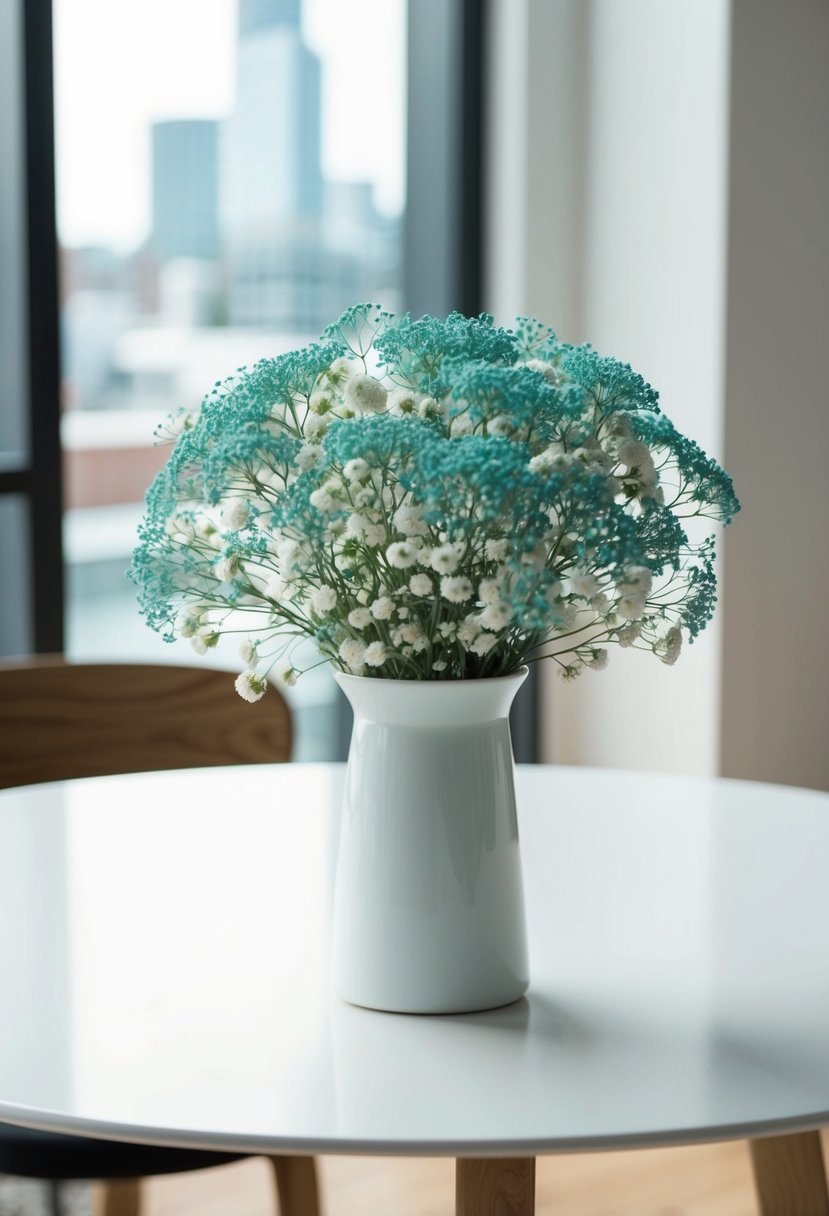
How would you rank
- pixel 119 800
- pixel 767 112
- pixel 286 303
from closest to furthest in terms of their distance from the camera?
pixel 119 800 < pixel 767 112 < pixel 286 303

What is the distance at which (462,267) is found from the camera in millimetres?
2729

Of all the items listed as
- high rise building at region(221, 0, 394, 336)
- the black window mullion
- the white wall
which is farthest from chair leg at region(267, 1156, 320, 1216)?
high rise building at region(221, 0, 394, 336)

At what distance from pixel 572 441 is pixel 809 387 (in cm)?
202

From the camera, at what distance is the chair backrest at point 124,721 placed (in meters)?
1.60

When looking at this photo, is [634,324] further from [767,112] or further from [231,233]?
[231,233]

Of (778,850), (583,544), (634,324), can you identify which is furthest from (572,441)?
(634,324)

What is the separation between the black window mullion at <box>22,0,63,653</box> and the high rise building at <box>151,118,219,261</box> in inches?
12.1

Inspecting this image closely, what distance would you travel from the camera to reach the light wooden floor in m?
1.88

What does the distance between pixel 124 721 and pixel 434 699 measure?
947 millimetres

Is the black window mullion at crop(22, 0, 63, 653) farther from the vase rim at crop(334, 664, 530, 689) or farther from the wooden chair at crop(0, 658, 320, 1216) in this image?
the vase rim at crop(334, 664, 530, 689)

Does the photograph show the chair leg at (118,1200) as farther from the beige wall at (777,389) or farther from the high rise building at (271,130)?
the high rise building at (271,130)

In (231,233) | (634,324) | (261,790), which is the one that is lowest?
(261,790)

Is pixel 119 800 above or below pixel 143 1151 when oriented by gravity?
above

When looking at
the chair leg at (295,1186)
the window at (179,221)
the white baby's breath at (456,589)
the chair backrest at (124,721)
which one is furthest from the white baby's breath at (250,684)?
the window at (179,221)
